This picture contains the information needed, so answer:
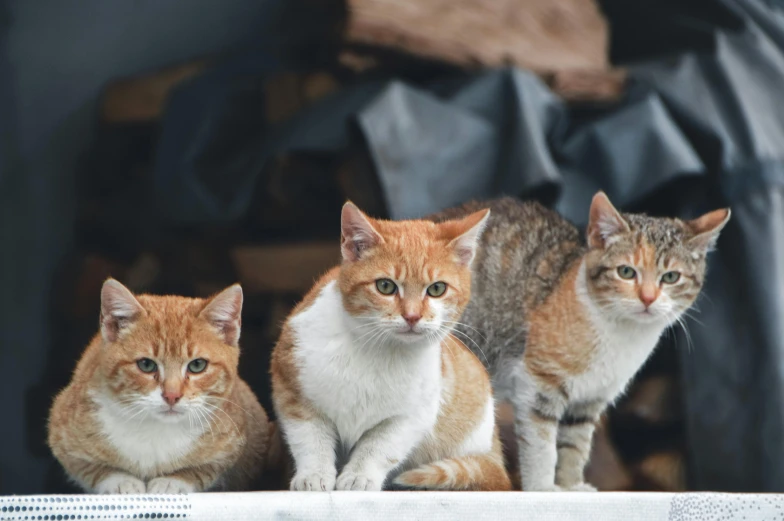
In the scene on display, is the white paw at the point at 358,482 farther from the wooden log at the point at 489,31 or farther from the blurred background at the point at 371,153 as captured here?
the wooden log at the point at 489,31

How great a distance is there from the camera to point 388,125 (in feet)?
→ 9.05

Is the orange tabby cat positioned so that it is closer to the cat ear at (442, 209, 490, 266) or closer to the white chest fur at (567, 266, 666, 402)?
the cat ear at (442, 209, 490, 266)

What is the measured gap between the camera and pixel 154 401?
1516 millimetres

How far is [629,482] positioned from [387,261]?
5.91 feet

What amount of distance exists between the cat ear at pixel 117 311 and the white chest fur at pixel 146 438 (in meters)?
0.11

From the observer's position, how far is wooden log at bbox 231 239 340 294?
3170 millimetres

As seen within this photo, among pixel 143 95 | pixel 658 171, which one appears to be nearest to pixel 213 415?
pixel 658 171

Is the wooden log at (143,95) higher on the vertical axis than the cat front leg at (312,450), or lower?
higher

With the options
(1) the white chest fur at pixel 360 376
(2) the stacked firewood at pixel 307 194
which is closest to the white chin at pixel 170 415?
(1) the white chest fur at pixel 360 376

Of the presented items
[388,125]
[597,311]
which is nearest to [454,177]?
[388,125]

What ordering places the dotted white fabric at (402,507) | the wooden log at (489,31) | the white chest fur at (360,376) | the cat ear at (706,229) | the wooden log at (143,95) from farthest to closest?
the wooden log at (143,95), the wooden log at (489,31), the cat ear at (706,229), the white chest fur at (360,376), the dotted white fabric at (402,507)

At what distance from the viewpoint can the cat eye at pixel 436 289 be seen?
1.60m

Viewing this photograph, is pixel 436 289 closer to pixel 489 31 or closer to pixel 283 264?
pixel 283 264

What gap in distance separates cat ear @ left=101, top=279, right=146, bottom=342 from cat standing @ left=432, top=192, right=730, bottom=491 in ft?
1.87
